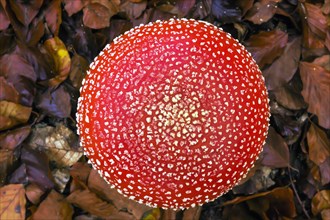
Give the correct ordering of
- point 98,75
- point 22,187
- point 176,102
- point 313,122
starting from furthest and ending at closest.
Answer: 1. point 313,122
2. point 22,187
3. point 98,75
4. point 176,102

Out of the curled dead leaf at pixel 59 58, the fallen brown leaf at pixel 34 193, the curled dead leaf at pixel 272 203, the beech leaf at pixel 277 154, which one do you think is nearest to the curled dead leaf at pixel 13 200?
the fallen brown leaf at pixel 34 193

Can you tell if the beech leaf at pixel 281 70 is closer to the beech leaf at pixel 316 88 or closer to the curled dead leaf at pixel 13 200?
the beech leaf at pixel 316 88

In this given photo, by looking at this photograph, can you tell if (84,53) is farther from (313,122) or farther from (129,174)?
(313,122)

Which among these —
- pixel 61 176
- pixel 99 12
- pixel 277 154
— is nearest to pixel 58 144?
pixel 61 176

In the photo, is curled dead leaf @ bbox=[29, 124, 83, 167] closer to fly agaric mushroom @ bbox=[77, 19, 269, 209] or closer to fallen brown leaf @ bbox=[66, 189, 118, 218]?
fallen brown leaf @ bbox=[66, 189, 118, 218]

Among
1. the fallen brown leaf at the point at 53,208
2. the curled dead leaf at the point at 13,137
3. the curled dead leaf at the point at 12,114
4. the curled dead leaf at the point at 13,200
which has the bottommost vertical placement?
the fallen brown leaf at the point at 53,208

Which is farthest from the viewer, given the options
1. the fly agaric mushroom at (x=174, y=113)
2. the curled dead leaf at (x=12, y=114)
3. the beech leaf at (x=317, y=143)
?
the beech leaf at (x=317, y=143)

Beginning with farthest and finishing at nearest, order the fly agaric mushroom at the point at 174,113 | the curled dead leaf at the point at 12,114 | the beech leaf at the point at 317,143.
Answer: the beech leaf at the point at 317,143, the curled dead leaf at the point at 12,114, the fly agaric mushroom at the point at 174,113

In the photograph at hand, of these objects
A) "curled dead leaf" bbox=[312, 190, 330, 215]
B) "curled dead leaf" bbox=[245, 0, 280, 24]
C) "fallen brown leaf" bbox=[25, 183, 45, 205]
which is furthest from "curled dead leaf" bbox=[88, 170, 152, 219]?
"curled dead leaf" bbox=[245, 0, 280, 24]

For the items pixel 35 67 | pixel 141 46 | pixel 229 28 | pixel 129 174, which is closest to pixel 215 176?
pixel 129 174
